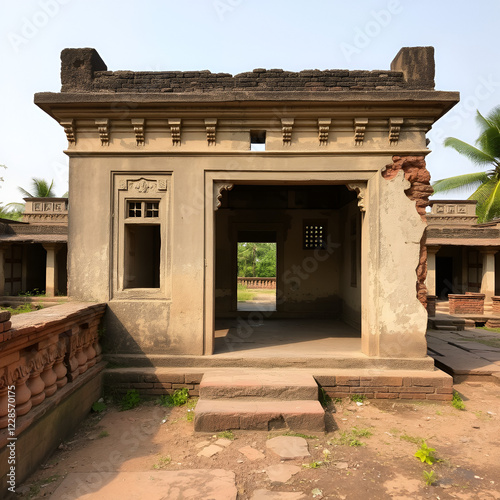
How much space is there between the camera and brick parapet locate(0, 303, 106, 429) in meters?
3.20

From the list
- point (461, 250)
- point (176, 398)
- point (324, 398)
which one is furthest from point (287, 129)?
point (461, 250)

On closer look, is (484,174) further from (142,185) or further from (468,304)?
(142,185)

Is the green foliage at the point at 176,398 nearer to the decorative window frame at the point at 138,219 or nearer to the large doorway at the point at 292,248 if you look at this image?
A: the decorative window frame at the point at 138,219

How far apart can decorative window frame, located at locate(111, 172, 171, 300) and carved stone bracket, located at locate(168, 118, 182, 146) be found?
537 millimetres

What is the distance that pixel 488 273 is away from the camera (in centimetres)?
1545

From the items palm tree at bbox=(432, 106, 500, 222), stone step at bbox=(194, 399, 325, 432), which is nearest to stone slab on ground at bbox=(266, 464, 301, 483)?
stone step at bbox=(194, 399, 325, 432)

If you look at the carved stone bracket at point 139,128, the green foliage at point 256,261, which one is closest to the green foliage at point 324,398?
the carved stone bracket at point 139,128

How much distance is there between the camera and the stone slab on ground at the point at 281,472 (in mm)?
3521

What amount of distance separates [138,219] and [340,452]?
4372 mm

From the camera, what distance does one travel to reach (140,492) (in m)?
3.23

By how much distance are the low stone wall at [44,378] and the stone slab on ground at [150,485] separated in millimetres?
541

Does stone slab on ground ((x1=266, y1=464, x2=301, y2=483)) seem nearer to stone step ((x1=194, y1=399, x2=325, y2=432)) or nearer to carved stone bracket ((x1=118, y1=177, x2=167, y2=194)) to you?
stone step ((x1=194, y1=399, x2=325, y2=432))

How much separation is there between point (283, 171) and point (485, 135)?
67.0 feet

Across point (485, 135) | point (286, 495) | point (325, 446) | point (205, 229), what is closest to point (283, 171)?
point (205, 229)
